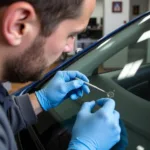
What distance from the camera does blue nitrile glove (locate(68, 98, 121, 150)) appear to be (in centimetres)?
90

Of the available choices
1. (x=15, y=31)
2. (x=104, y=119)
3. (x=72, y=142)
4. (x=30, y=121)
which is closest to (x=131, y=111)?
(x=104, y=119)

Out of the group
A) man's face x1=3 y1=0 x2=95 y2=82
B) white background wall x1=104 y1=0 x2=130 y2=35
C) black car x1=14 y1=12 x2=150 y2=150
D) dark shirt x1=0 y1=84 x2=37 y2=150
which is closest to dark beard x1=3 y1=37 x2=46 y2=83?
man's face x1=3 y1=0 x2=95 y2=82

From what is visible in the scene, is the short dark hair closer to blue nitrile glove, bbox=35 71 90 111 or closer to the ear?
the ear

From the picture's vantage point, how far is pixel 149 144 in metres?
0.89

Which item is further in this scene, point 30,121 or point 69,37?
point 30,121

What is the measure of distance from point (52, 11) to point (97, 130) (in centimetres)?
44

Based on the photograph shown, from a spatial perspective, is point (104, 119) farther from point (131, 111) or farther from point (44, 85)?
point (44, 85)

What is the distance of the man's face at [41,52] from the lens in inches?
30.5

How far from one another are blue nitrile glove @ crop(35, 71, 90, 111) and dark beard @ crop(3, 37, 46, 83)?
0.33 meters

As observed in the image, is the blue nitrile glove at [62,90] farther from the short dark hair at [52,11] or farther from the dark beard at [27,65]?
the short dark hair at [52,11]

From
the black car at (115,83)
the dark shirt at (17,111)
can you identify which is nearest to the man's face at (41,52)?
the dark shirt at (17,111)

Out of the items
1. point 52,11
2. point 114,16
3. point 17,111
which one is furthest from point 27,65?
point 114,16

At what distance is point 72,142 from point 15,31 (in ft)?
1.39

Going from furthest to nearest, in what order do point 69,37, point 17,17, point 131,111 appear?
1. point 131,111
2. point 69,37
3. point 17,17
